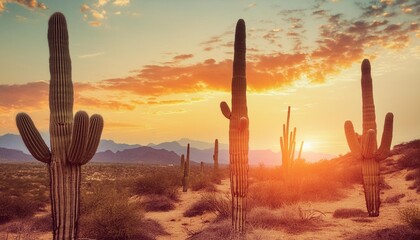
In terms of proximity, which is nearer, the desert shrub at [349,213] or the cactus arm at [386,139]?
the cactus arm at [386,139]

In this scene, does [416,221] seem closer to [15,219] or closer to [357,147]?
[357,147]

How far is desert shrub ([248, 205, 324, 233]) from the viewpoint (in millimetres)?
11945

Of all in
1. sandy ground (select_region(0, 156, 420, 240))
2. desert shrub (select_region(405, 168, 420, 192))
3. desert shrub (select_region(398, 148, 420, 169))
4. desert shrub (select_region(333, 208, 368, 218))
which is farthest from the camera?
desert shrub (select_region(398, 148, 420, 169))

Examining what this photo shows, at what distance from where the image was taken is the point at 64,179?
748 centimetres

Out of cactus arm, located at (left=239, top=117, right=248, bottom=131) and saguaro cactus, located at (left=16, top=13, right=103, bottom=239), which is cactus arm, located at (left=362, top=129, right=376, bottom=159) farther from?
saguaro cactus, located at (left=16, top=13, right=103, bottom=239)

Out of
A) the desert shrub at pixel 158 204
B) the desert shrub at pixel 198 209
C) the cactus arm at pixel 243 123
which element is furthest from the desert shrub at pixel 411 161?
the cactus arm at pixel 243 123

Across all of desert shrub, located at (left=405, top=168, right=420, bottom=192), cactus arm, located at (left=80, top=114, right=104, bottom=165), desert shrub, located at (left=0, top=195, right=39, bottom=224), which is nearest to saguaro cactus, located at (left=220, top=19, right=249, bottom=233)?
cactus arm, located at (left=80, top=114, right=104, bottom=165)

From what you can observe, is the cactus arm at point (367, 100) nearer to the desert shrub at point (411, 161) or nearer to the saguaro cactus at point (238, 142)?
the saguaro cactus at point (238, 142)

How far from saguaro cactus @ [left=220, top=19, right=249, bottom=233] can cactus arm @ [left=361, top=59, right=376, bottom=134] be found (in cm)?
620

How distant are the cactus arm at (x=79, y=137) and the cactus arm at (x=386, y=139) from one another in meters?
10.8

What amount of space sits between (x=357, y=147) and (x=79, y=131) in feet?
35.2

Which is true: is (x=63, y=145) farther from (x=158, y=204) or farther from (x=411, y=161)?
(x=411, y=161)

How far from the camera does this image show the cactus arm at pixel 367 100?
45.5ft

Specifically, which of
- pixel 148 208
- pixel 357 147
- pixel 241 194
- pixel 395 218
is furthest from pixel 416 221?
pixel 148 208
